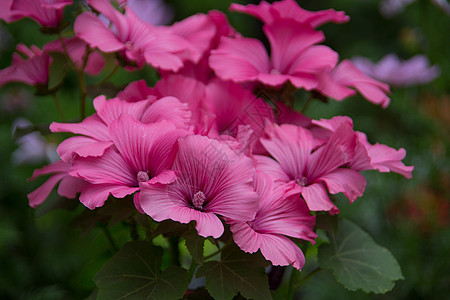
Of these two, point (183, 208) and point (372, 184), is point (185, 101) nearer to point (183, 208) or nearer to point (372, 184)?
point (183, 208)

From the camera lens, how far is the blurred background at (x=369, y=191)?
778 mm

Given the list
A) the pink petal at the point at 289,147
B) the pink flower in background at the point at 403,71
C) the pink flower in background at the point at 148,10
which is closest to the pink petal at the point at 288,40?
the pink petal at the point at 289,147

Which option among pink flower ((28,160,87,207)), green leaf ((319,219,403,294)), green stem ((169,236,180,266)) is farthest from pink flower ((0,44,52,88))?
green leaf ((319,219,403,294))

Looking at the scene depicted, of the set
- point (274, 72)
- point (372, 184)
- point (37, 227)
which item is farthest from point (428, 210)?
point (37, 227)

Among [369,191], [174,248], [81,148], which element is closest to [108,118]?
[81,148]

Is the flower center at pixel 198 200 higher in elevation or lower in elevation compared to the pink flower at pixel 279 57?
lower

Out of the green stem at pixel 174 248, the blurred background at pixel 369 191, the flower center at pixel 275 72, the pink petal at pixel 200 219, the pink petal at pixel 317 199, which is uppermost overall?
the pink petal at pixel 200 219

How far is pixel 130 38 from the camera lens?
0.45 m

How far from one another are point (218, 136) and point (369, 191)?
→ 0.61 meters

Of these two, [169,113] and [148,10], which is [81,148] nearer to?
[169,113]

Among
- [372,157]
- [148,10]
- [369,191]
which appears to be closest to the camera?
[372,157]

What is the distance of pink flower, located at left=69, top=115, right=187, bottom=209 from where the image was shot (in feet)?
1.14

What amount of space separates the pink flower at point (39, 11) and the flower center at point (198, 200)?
0.22 meters

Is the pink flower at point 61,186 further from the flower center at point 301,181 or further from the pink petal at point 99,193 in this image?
the flower center at point 301,181
